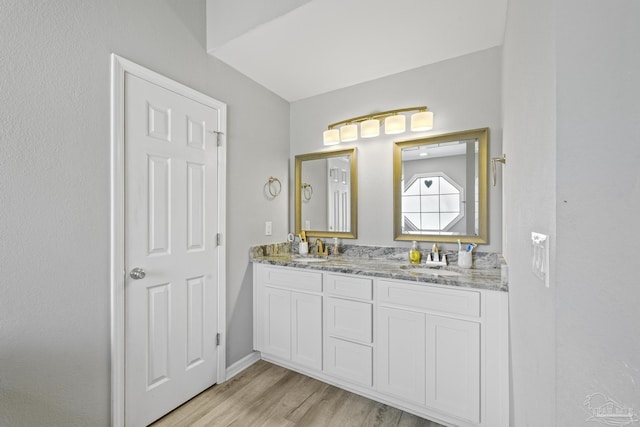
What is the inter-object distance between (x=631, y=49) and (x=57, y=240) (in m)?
1.95

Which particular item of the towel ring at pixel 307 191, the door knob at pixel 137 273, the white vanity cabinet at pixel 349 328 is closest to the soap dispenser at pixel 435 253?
the white vanity cabinet at pixel 349 328

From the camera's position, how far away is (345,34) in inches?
71.8

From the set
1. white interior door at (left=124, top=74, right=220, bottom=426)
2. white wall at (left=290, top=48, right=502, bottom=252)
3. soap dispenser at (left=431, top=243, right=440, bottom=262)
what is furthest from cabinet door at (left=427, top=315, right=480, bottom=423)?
white interior door at (left=124, top=74, right=220, bottom=426)

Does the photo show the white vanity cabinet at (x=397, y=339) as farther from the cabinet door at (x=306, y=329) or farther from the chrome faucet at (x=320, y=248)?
the chrome faucet at (x=320, y=248)

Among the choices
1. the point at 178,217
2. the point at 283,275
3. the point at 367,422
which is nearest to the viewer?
the point at 367,422

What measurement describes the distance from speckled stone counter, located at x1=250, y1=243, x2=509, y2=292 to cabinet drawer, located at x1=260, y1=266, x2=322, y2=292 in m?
0.06

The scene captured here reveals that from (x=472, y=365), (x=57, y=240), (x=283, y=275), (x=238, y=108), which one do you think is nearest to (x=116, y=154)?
(x=57, y=240)

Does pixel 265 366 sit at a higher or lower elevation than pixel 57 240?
lower

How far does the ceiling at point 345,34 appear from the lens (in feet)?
5.25

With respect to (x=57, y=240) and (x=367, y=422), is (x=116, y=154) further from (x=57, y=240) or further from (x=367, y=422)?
(x=367, y=422)

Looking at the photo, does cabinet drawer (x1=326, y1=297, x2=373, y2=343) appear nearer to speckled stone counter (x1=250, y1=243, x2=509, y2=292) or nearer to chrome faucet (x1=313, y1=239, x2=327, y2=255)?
speckled stone counter (x1=250, y1=243, x2=509, y2=292)

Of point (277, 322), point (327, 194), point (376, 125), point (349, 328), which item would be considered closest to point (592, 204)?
point (349, 328)

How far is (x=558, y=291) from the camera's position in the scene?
496mm

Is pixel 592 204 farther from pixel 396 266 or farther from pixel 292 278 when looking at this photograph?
pixel 292 278
